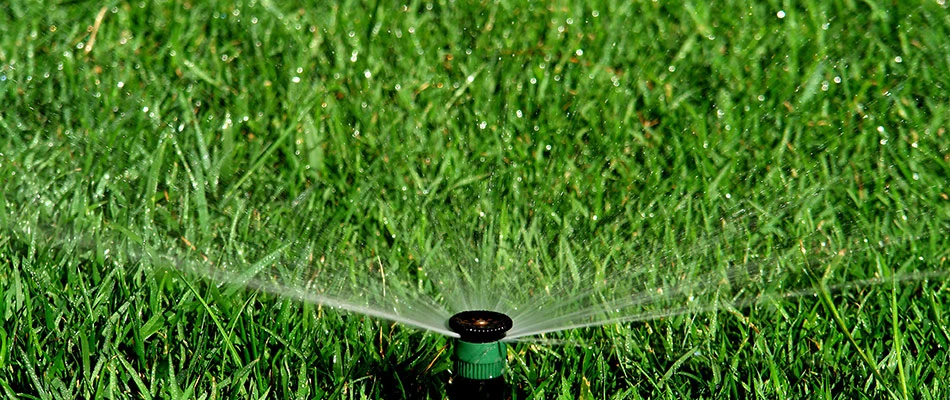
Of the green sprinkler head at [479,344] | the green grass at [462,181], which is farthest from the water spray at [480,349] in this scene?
the green grass at [462,181]

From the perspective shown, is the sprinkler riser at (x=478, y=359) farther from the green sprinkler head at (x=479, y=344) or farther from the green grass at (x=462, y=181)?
the green grass at (x=462, y=181)

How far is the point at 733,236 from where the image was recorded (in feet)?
8.61

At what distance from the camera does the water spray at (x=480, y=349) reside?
1.56 m

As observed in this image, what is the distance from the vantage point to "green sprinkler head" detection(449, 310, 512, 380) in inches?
61.2

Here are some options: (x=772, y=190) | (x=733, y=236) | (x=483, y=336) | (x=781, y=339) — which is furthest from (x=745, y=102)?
(x=483, y=336)

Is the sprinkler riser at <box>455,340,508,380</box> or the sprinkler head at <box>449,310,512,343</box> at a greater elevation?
the sprinkler head at <box>449,310,512,343</box>

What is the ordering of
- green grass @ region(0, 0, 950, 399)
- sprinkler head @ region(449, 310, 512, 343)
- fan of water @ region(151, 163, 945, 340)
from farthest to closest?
fan of water @ region(151, 163, 945, 340), green grass @ region(0, 0, 950, 399), sprinkler head @ region(449, 310, 512, 343)

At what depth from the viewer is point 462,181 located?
2.85 m

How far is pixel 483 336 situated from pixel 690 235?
1.17 m

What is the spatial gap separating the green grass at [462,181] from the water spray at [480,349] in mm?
451

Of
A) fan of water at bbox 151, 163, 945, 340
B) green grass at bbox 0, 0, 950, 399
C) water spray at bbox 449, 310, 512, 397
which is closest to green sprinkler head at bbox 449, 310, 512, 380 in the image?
water spray at bbox 449, 310, 512, 397

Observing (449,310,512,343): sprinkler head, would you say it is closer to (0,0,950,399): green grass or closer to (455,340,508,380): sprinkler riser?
(455,340,508,380): sprinkler riser

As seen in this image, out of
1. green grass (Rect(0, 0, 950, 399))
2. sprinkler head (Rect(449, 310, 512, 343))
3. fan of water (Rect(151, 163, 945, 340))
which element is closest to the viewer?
sprinkler head (Rect(449, 310, 512, 343))

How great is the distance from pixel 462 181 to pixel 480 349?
1283 mm
